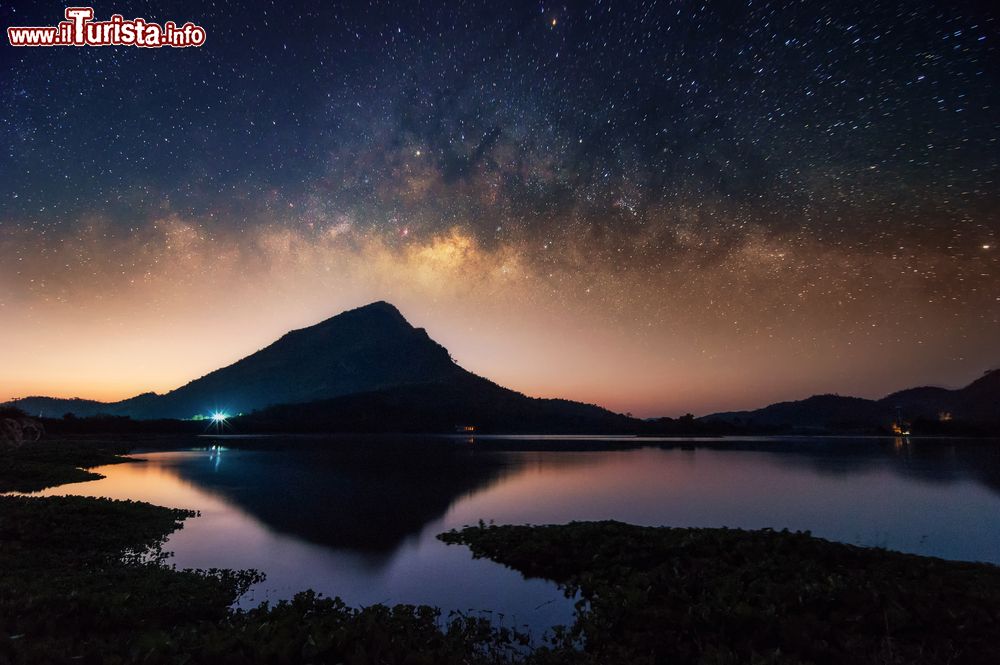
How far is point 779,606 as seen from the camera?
13242 millimetres

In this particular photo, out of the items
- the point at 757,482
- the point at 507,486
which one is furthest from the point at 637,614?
the point at 757,482

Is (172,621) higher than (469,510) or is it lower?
higher

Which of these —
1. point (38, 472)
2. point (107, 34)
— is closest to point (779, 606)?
→ point (107, 34)

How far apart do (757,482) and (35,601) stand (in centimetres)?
6439

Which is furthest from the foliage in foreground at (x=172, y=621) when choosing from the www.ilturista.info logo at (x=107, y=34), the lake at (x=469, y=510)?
the www.ilturista.info logo at (x=107, y=34)

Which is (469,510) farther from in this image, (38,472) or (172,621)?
(38,472)

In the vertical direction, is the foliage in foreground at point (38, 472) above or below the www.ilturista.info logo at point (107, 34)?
below

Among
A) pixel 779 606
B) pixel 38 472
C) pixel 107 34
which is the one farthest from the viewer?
pixel 38 472

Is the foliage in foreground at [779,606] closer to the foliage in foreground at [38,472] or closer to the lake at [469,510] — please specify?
the lake at [469,510]

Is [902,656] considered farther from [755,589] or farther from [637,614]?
[637,614]

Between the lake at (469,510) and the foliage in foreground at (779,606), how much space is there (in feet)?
8.68

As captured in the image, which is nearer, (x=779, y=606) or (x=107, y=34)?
(x=779, y=606)

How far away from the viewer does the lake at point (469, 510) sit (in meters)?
19.8

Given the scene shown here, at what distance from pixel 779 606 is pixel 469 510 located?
26.8 meters
